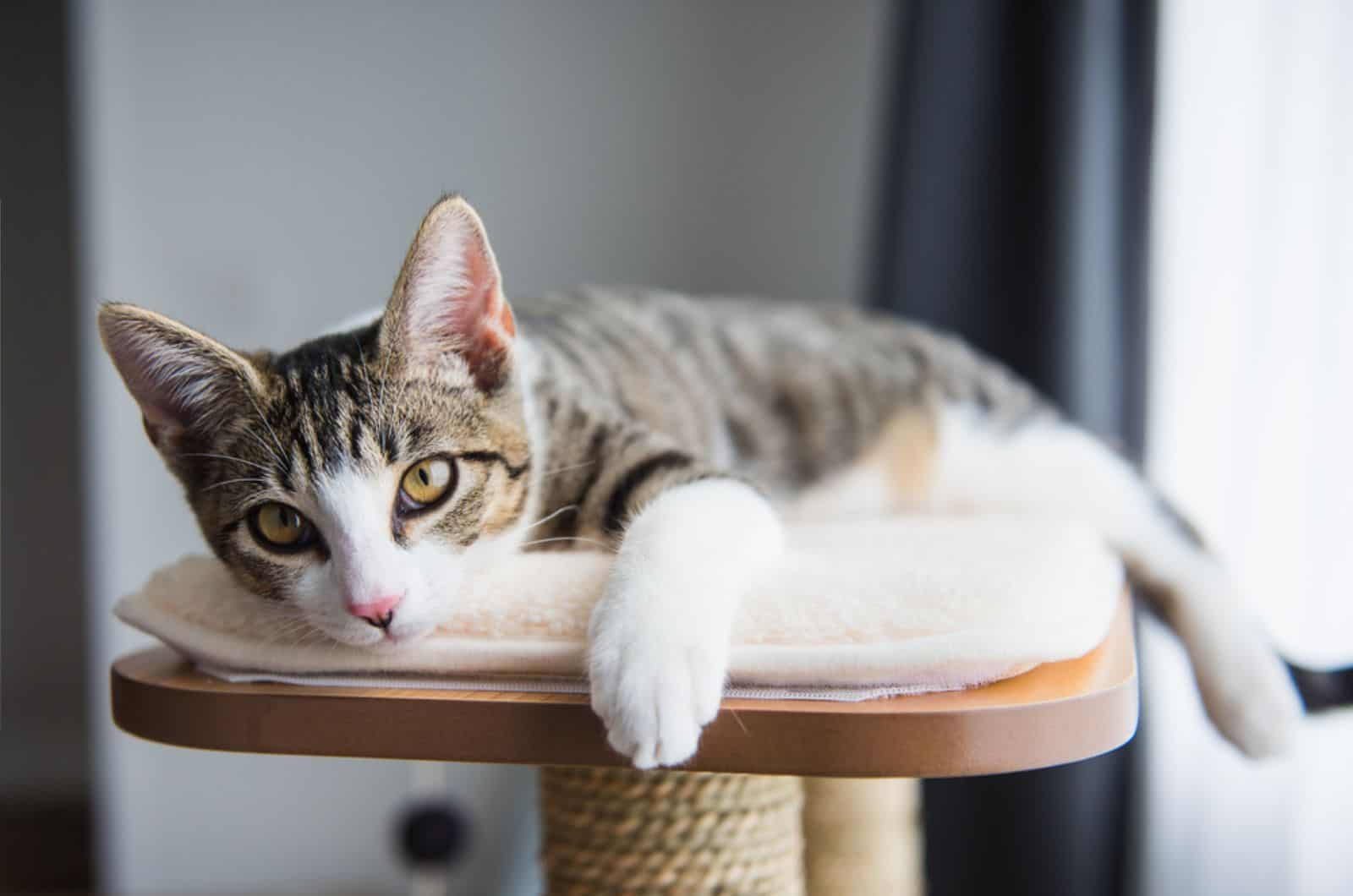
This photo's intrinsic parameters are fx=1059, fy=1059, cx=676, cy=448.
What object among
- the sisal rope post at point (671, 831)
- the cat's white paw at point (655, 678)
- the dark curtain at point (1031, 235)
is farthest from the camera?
the dark curtain at point (1031, 235)

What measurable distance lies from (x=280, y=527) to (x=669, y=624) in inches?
12.0

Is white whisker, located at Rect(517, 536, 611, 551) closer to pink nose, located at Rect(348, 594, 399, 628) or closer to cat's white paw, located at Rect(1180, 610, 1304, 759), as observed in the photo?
pink nose, located at Rect(348, 594, 399, 628)

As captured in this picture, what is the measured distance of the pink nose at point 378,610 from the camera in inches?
26.7

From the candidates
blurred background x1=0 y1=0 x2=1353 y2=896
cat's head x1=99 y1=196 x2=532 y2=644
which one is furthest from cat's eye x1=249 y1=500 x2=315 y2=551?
blurred background x1=0 y1=0 x2=1353 y2=896

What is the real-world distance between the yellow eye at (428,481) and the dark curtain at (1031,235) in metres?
1.06

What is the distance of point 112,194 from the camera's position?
2172 millimetres

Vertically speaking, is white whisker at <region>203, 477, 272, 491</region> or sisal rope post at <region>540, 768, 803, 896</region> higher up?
white whisker at <region>203, 477, 272, 491</region>

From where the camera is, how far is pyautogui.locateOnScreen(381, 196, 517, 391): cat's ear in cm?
72

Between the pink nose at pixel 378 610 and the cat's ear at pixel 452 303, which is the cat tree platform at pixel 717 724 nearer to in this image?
the pink nose at pixel 378 610

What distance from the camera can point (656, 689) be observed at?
0.59 m

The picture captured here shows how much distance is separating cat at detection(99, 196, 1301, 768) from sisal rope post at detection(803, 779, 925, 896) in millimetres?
374

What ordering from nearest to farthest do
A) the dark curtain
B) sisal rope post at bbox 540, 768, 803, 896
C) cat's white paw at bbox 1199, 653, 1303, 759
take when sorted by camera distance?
sisal rope post at bbox 540, 768, 803, 896 → cat's white paw at bbox 1199, 653, 1303, 759 → the dark curtain

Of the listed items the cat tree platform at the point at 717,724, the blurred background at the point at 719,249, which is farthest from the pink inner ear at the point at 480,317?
the blurred background at the point at 719,249

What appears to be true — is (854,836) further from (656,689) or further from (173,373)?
(173,373)
